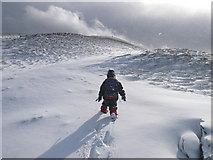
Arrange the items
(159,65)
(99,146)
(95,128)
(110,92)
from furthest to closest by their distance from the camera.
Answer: (159,65)
(110,92)
(95,128)
(99,146)

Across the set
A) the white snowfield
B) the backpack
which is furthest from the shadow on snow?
the backpack

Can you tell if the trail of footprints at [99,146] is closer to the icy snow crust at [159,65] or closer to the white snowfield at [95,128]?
the white snowfield at [95,128]

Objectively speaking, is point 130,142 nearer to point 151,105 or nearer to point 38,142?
point 38,142

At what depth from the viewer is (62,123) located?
5.11m

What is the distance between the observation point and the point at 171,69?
531 inches

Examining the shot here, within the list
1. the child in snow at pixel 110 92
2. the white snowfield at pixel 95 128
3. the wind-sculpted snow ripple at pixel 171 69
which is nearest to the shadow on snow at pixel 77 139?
the white snowfield at pixel 95 128

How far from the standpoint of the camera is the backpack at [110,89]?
5.84m

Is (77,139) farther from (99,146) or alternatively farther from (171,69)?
(171,69)

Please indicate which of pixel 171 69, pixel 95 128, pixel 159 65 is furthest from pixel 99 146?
pixel 159 65

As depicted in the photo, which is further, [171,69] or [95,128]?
[171,69]

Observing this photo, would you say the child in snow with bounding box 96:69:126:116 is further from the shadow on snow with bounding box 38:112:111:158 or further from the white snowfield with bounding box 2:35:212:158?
the shadow on snow with bounding box 38:112:111:158

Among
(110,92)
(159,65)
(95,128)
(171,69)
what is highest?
(159,65)

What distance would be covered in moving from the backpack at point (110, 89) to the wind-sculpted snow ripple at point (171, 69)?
16.7 feet

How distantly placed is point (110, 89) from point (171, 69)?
919 cm
